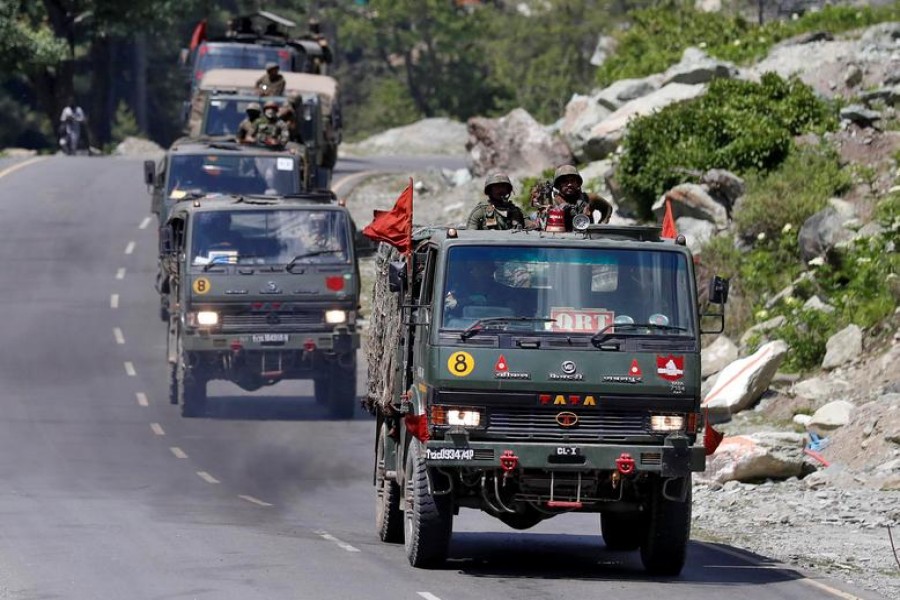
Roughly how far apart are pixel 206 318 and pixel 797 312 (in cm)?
904

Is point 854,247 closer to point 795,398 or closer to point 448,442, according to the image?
point 795,398

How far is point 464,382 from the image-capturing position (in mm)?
13891

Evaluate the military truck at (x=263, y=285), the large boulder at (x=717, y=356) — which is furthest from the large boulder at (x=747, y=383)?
the military truck at (x=263, y=285)

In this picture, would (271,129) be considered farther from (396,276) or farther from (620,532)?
(396,276)

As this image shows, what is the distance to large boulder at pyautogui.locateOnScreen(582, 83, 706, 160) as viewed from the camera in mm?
38250

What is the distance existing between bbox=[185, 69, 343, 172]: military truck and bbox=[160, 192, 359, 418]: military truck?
778cm

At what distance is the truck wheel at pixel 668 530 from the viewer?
14.4 metres

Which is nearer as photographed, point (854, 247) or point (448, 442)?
point (448, 442)

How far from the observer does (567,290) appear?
46.5 ft

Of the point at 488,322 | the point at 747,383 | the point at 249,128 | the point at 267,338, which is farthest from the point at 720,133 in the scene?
the point at 488,322

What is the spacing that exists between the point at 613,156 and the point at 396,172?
49.3ft

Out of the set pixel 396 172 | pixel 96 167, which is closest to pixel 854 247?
pixel 396 172

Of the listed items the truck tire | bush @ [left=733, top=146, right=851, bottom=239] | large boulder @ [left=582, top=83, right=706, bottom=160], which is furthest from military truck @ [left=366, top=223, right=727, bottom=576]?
large boulder @ [left=582, top=83, right=706, bottom=160]

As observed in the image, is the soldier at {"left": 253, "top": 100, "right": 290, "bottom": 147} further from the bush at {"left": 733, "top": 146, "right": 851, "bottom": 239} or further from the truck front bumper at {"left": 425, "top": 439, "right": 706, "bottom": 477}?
the truck front bumper at {"left": 425, "top": 439, "right": 706, "bottom": 477}
